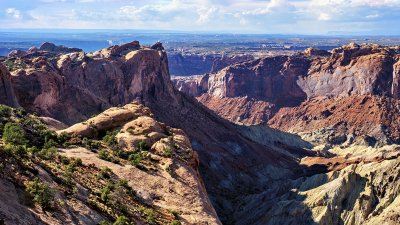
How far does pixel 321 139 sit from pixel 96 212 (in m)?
116

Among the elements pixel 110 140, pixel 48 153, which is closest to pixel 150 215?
pixel 48 153

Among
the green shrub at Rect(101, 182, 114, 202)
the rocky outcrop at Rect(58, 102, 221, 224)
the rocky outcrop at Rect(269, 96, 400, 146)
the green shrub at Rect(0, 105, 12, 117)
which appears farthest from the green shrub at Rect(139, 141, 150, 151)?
the rocky outcrop at Rect(269, 96, 400, 146)

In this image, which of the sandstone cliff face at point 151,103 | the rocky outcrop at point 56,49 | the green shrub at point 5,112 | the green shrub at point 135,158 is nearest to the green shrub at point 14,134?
the green shrub at point 5,112

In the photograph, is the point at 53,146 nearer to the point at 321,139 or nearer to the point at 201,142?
the point at 201,142

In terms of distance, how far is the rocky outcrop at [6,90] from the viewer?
211 feet

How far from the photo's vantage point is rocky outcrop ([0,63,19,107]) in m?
64.4

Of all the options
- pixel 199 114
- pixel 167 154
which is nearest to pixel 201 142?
pixel 199 114

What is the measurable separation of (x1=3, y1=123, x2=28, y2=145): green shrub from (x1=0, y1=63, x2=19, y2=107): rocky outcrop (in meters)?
25.4

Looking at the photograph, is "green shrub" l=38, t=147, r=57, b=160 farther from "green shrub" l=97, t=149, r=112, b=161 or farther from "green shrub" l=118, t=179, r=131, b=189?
"green shrub" l=118, t=179, r=131, b=189

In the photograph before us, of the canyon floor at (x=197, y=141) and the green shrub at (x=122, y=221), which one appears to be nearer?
the green shrub at (x=122, y=221)

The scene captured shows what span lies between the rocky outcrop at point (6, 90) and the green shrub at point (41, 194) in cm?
4051

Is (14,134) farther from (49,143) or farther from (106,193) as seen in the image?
(106,193)

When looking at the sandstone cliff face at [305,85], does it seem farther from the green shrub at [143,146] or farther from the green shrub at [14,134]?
the green shrub at [14,134]

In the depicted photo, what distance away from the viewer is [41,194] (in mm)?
25891
